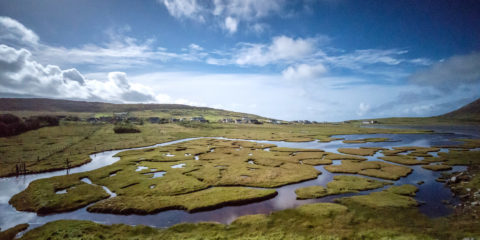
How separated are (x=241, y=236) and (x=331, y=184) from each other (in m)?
23.8

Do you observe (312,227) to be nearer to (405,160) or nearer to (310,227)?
(310,227)

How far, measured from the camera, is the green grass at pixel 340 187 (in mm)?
34656

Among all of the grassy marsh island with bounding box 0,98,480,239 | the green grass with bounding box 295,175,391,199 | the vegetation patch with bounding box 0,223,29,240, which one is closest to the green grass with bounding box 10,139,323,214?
the grassy marsh island with bounding box 0,98,480,239

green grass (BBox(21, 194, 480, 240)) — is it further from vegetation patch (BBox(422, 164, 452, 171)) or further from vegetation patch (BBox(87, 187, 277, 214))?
vegetation patch (BBox(422, 164, 452, 171))

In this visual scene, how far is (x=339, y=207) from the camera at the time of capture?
28.8 meters

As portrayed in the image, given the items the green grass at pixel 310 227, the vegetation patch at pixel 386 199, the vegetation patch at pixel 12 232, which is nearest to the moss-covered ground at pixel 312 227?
the green grass at pixel 310 227

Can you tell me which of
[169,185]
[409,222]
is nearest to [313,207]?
[409,222]

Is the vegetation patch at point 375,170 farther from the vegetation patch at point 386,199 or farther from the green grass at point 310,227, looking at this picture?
the green grass at point 310,227

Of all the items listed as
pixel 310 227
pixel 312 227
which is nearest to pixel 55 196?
pixel 310 227

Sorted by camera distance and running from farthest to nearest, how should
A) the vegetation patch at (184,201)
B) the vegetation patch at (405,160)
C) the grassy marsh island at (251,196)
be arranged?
the vegetation patch at (405,160) → the vegetation patch at (184,201) → the grassy marsh island at (251,196)

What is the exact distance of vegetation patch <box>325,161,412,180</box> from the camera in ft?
143

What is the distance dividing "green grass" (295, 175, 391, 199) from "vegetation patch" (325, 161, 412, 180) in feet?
17.9

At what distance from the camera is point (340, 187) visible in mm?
36688

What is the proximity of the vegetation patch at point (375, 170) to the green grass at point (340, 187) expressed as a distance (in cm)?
545
